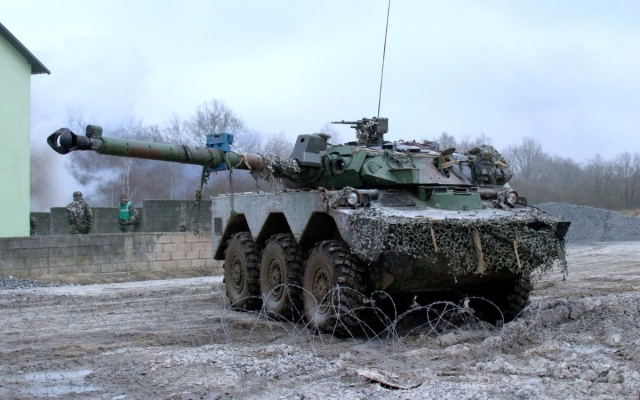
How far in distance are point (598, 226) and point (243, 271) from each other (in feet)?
62.2

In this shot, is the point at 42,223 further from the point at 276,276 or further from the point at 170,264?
the point at 276,276

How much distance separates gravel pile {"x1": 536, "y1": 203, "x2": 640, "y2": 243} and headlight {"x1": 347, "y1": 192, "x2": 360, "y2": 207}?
61.7 ft

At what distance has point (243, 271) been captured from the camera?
10.4 metres

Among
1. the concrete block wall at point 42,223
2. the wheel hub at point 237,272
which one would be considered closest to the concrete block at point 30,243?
the wheel hub at point 237,272

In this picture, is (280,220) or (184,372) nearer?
(184,372)

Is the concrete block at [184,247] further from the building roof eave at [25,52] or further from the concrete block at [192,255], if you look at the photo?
the building roof eave at [25,52]

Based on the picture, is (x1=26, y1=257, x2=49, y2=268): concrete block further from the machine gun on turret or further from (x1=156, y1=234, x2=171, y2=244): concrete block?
the machine gun on turret

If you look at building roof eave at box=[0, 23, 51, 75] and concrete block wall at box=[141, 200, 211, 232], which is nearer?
concrete block wall at box=[141, 200, 211, 232]

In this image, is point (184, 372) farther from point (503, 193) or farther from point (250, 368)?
point (503, 193)

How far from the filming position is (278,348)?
22.9 feet

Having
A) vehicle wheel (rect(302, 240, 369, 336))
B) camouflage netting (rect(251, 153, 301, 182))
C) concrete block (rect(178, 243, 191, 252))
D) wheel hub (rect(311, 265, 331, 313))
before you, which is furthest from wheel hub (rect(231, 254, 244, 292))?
concrete block (rect(178, 243, 191, 252))

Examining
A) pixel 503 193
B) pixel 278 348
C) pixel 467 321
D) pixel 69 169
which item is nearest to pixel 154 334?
pixel 278 348

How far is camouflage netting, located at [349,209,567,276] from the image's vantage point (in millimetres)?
7348

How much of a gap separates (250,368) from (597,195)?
106 feet
